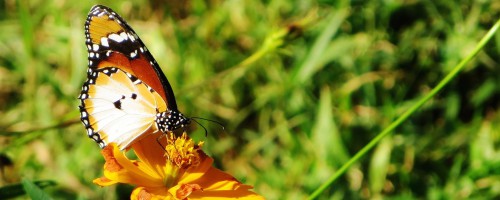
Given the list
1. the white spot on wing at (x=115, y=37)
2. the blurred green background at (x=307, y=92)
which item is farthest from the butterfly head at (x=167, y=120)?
the blurred green background at (x=307, y=92)

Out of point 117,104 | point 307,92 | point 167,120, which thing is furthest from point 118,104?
point 307,92

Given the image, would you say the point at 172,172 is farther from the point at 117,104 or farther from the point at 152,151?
the point at 117,104

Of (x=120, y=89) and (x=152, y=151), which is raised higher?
(x=120, y=89)

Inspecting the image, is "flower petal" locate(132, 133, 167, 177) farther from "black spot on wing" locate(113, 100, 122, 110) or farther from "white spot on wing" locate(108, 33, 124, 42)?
"white spot on wing" locate(108, 33, 124, 42)

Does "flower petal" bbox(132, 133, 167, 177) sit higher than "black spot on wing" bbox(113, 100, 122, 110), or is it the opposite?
"black spot on wing" bbox(113, 100, 122, 110)

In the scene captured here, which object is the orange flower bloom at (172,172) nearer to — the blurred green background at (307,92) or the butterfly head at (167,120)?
the butterfly head at (167,120)

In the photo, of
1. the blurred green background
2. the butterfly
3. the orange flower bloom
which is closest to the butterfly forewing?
the butterfly

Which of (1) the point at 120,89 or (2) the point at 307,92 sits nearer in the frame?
(1) the point at 120,89
